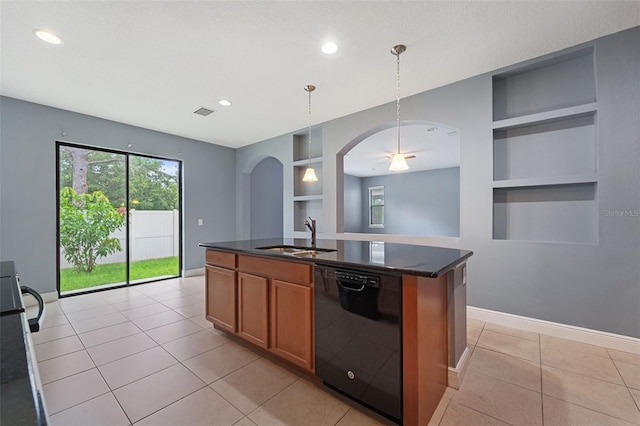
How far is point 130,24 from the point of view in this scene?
2.24 meters

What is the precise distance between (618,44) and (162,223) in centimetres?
658

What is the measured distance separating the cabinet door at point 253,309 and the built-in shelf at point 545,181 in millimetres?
A: 2710

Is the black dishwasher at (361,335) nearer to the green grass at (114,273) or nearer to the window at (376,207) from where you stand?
the green grass at (114,273)

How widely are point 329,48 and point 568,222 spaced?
9.74 feet

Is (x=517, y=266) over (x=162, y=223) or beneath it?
beneath

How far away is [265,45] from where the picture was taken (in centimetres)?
252

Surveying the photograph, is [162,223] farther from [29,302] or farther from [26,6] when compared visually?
[26,6]

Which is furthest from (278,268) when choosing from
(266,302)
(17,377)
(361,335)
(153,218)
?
(153,218)

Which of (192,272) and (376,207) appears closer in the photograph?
(192,272)

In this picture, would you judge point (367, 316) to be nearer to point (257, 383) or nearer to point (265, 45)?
point (257, 383)

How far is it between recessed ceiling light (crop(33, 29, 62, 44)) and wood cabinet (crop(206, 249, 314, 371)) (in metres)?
2.32

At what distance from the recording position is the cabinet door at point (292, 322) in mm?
1933

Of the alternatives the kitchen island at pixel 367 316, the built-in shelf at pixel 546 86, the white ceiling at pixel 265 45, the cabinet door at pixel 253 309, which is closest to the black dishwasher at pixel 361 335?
the kitchen island at pixel 367 316

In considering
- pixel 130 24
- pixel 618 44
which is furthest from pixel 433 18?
pixel 130 24
